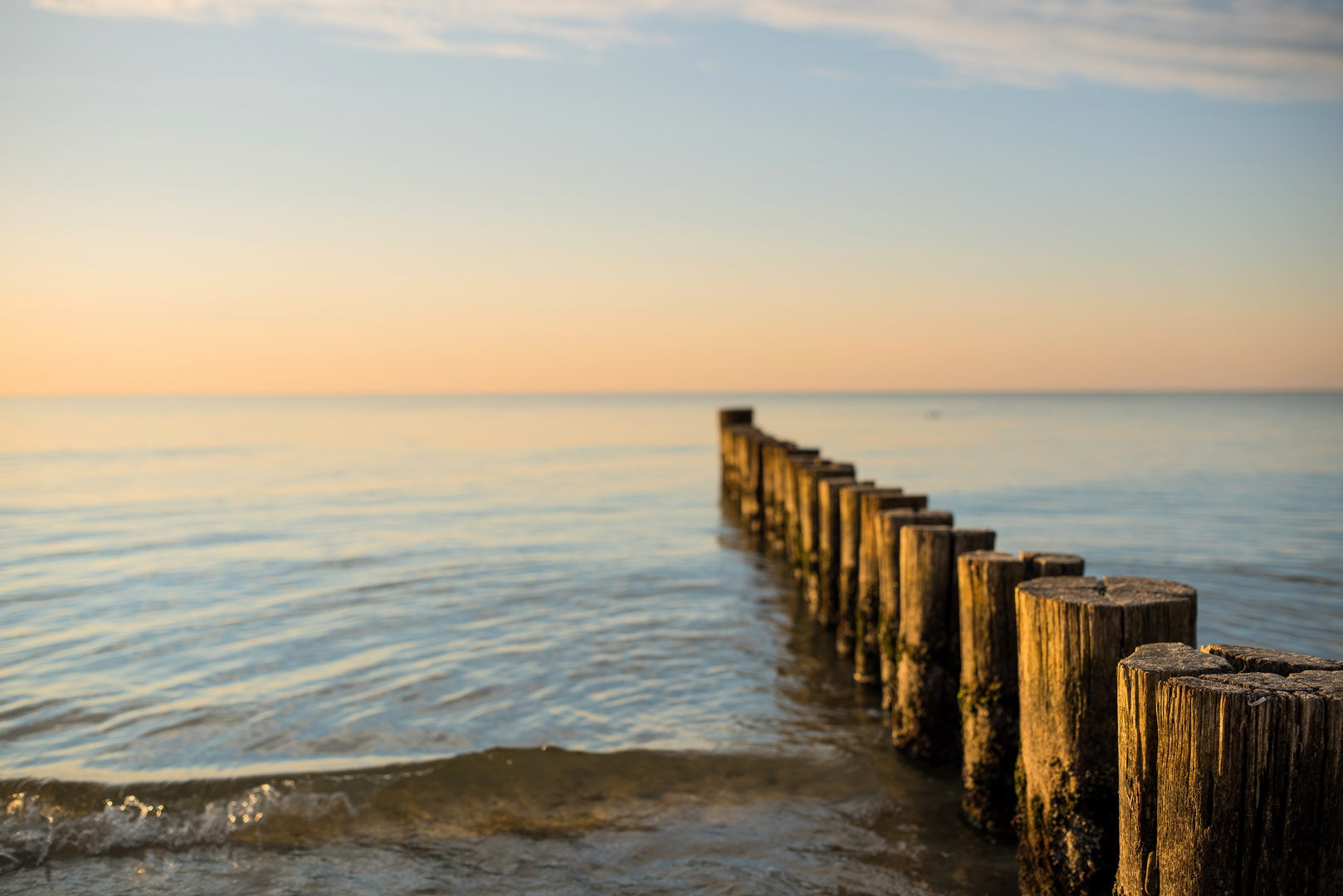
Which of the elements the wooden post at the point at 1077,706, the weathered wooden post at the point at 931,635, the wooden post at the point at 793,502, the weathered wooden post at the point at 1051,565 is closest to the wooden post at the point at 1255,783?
the wooden post at the point at 1077,706

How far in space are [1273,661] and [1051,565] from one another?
143 centimetres

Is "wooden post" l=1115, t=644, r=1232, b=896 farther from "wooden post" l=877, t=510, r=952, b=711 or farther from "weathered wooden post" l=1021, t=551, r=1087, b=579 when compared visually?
"wooden post" l=877, t=510, r=952, b=711

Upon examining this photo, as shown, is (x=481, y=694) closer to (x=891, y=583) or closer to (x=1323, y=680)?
(x=891, y=583)

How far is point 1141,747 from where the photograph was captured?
7.97 feet

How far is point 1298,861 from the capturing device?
86.4 inches

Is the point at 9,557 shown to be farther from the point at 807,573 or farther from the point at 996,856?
the point at 996,856

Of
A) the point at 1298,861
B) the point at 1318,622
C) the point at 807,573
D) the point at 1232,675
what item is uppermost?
the point at 1232,675

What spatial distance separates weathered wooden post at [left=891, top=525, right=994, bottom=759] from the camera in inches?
189

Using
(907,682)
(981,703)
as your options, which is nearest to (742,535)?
(907,682)

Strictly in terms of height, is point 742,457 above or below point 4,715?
above

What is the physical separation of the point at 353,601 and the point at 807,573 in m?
5.20

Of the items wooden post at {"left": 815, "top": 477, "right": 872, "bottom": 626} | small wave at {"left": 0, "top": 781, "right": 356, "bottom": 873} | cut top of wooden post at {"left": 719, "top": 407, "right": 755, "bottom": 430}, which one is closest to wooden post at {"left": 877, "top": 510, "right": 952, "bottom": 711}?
wooden post at {"left": 815, "top": 477, "right": 872, "bottom": 626}

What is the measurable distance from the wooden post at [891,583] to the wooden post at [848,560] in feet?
3.07

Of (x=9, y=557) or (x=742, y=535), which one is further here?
(x=742, y=535)
